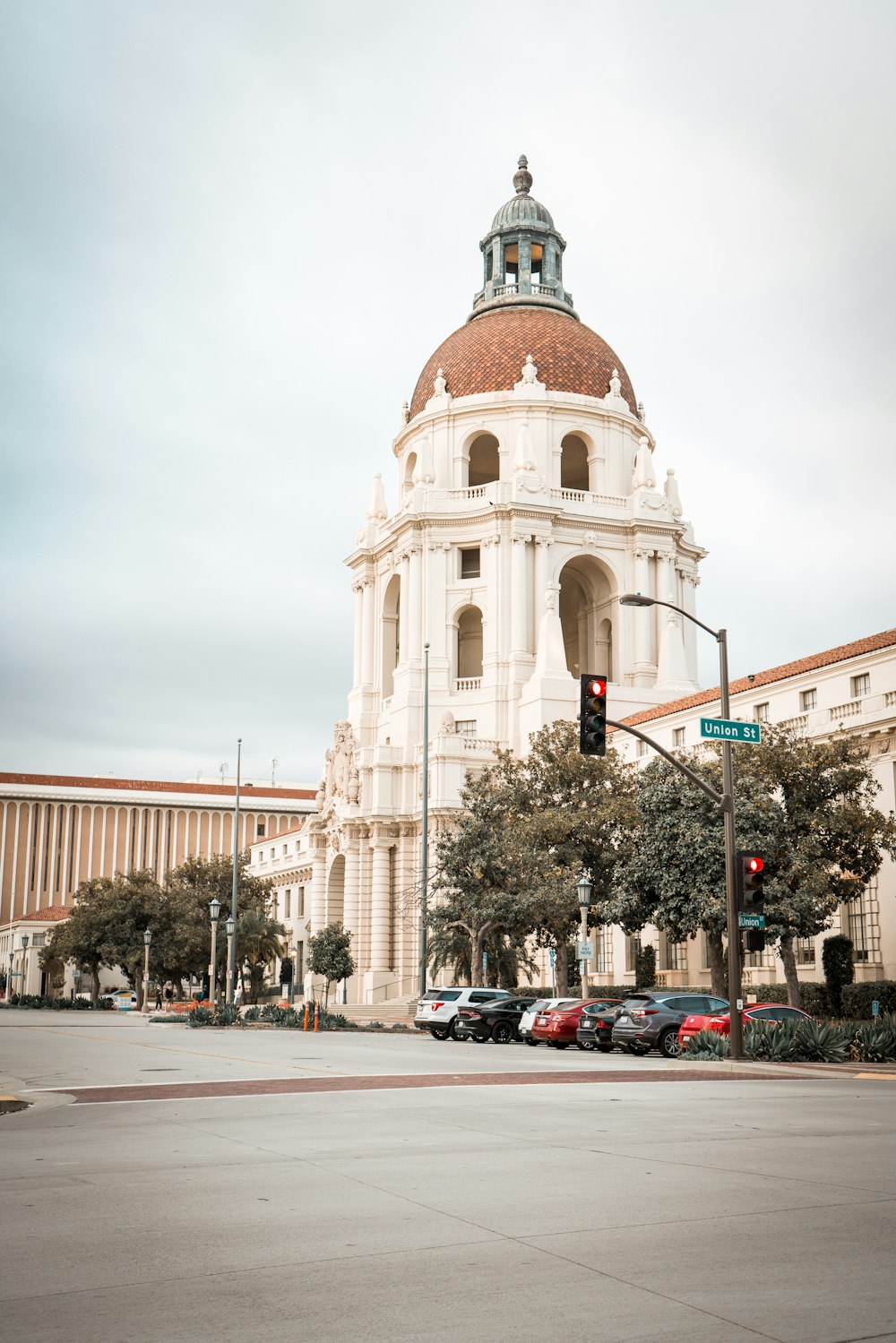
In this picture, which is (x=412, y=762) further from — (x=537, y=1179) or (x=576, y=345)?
(x=537, y=1179)

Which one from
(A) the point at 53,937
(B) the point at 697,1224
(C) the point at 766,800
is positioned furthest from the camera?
(A) the point at 53,937

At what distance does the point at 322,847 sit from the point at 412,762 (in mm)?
10469

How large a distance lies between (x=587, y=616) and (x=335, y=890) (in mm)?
22241

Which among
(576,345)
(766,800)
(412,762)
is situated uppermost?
(576,345)

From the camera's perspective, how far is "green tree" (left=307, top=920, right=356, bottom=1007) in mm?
67000

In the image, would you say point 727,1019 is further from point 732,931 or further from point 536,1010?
point 536,1010

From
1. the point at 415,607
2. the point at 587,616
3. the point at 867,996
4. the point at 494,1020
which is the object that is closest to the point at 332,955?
the point at 415,607

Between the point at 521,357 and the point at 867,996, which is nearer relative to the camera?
the point at 867,996

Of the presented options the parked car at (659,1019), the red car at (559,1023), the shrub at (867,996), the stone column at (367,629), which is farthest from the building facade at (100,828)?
the parked car at (659,1019)

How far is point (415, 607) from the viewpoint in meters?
77.2

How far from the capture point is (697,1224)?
28.6 ft

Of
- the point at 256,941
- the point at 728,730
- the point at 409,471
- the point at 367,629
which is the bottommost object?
the point at 256,941

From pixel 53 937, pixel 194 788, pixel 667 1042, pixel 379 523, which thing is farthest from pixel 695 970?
pixel 194 788

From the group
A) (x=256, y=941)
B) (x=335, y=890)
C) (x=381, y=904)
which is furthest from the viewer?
(x=335, y=890)
